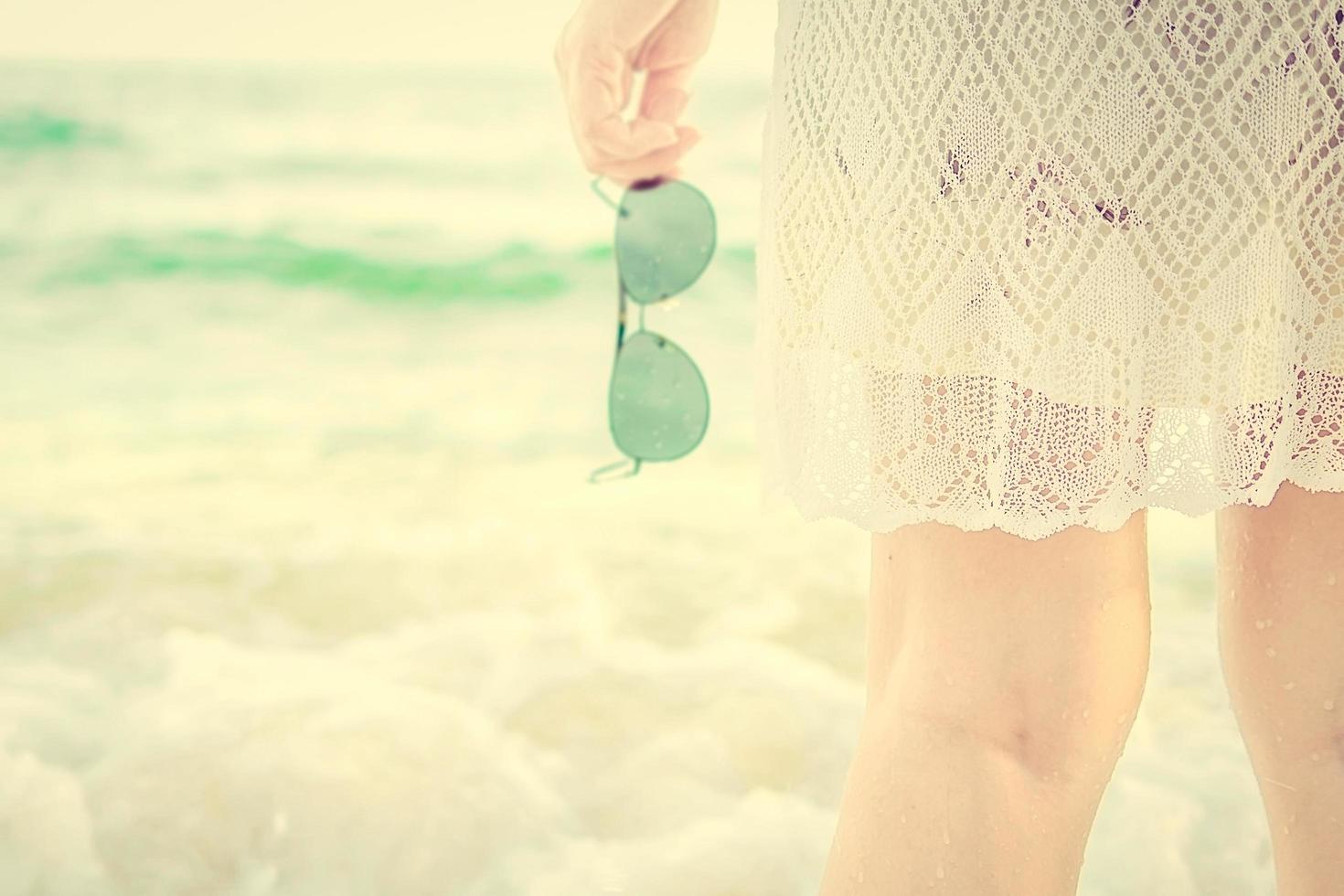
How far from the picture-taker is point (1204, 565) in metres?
2.28

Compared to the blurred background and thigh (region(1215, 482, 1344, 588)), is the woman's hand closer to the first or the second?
thigh (region(1215, 482, 1344, 588))

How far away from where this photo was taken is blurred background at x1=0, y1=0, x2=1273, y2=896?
Result: 1.34m

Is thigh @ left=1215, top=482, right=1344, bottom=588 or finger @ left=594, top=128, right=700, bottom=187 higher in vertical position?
finger @ left=594, top=128, right=700, bottom=187

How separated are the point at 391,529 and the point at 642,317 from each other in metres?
1.48

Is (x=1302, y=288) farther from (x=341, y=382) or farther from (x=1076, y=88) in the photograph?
(x=341, y=382)

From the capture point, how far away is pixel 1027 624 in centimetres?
62

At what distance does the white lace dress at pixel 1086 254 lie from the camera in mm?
558

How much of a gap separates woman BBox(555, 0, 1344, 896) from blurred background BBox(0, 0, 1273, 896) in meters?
0.69

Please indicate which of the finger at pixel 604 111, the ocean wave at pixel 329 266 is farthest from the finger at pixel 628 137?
the ocean wave at pixel 329 266

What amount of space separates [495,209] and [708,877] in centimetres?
280

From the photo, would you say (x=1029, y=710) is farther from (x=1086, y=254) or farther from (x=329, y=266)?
(x=329, y=266)

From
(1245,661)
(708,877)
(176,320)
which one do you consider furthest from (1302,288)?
(176,320)

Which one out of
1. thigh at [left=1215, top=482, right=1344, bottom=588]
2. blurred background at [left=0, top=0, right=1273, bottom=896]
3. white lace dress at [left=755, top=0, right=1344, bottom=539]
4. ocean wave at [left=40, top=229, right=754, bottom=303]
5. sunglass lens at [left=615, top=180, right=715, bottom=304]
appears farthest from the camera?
ocean wave at [left=40, top=229, right=754, bottom=303]

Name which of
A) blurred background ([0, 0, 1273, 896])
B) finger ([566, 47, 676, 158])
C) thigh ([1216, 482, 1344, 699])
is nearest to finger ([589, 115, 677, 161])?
finger ([566, 47, 676, 158])
